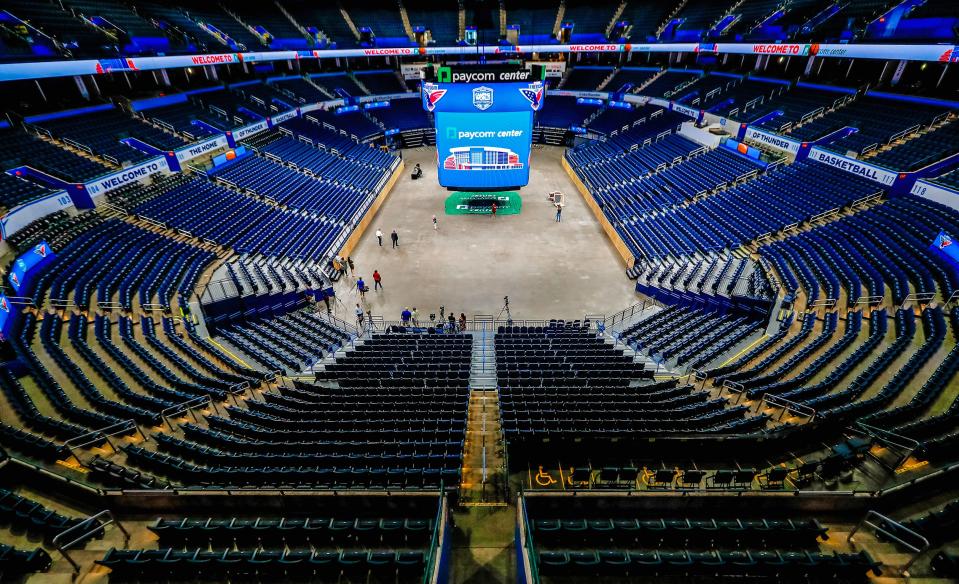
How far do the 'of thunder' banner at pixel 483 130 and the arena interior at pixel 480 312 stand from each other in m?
0.18

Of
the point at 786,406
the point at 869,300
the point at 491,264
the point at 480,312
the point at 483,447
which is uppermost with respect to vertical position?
the point at 786,406

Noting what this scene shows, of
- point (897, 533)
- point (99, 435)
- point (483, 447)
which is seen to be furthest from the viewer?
point (483, 447)

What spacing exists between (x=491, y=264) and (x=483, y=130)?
362 inches

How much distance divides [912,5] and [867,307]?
23099mm

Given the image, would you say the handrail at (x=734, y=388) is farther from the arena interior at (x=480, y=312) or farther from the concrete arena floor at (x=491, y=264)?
the concrete arena floor at (x=491, y=264)

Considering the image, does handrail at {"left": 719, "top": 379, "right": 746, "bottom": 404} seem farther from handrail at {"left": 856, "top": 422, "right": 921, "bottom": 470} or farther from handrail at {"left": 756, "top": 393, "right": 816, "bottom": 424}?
handrail at {"left": 856, "top": 422, "right": 921, "bottom": 470}

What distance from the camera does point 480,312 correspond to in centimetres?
1884

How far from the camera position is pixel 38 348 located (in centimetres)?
1256

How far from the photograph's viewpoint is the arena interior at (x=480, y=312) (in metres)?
7.04

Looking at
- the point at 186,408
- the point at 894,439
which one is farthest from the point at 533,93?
the point at 186,408

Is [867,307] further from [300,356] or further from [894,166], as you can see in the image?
[300,356]

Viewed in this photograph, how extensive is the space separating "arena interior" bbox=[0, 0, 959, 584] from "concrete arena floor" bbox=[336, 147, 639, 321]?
0.21m

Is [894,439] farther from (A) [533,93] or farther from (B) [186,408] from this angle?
(A) [533,93]

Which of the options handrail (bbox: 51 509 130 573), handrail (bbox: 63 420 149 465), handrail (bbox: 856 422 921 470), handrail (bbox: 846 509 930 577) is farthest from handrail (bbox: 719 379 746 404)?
handrail (bbox: 63 420 149 465)
